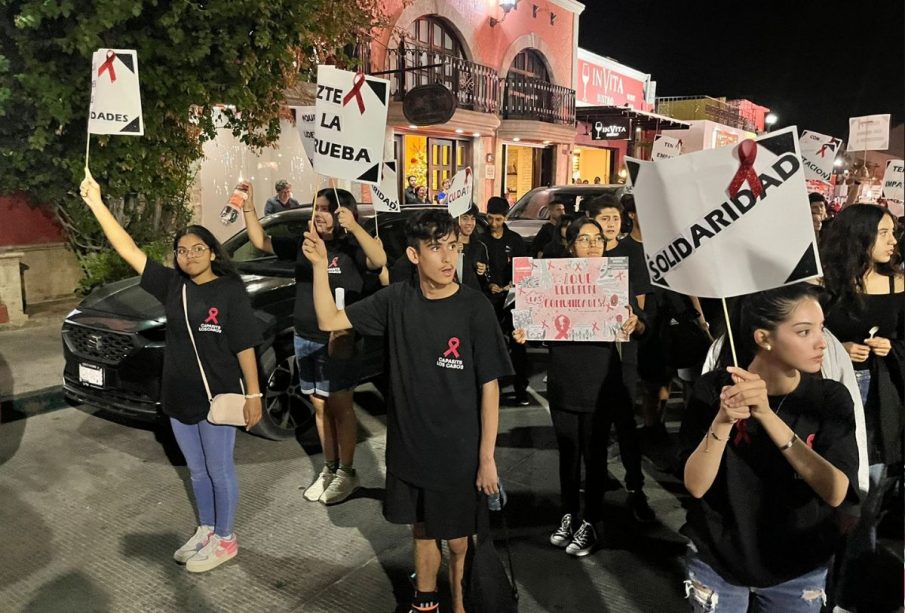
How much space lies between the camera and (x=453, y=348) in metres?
2.91

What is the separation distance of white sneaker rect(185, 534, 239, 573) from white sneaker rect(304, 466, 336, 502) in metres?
0.80

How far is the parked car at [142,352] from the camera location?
210 inches

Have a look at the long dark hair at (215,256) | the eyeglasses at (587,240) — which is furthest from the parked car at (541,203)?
A: the long dark hair at (215,256)

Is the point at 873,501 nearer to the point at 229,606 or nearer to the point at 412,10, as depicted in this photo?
the point at 229,606

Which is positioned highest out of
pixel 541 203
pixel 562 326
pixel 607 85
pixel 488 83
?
pixel 607 85

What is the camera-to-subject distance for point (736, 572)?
2234 millimetres

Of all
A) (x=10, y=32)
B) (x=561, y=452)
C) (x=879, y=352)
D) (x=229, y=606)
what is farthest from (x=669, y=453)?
(x=10, y=32)

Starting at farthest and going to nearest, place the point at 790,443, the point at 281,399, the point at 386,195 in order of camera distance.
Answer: the point at 386,195 < the point at 281,399 < the point at 790,443

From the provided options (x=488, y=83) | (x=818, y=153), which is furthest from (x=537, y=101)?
(x=818, y=153)

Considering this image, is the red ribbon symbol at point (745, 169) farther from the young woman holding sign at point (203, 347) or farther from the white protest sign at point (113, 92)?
the white protest sign at point (113, 92)

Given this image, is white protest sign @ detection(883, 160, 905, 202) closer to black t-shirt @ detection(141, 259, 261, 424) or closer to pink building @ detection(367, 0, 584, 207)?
black t-shirt @ detection(141, 259, 261, 424)

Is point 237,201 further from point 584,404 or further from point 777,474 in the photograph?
point 777,474

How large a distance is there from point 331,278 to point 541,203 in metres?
7.25

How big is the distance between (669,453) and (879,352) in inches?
89.8
